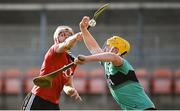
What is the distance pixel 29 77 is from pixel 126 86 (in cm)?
909

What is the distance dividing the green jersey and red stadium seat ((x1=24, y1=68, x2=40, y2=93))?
28.5ft

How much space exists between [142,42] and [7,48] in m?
3.77

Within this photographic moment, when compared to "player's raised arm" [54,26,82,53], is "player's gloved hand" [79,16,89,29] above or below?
above

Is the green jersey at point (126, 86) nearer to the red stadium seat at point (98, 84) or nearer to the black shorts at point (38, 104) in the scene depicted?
the black shorts at point (38, 104)

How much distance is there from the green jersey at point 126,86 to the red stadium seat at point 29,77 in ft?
28.5

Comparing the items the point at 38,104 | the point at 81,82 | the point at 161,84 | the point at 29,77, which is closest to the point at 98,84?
the point at 81,82

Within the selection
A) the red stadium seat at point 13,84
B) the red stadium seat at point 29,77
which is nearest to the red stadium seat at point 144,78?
the red stadium seat at point 29,77

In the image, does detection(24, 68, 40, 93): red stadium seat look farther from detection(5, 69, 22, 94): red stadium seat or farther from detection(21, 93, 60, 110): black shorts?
detection(21, 93, 60, 110): black shorts

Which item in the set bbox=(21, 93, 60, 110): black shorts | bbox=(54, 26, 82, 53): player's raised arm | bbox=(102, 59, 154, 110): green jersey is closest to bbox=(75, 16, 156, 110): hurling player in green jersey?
bbox=(102, 59, 154, 110): green jersey

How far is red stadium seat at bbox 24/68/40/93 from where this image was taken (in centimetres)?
1441

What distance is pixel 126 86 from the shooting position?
5.72 meters

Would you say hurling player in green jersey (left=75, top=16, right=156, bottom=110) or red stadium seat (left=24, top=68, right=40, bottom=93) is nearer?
hurling player in green jersey (left=75, top=16, right=156, bottom=110)

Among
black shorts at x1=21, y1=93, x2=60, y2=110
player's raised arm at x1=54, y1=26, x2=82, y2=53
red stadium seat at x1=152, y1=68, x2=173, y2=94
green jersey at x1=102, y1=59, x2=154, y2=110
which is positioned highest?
player's raised arm at x1=54, y1=26, x2=82, y2=53

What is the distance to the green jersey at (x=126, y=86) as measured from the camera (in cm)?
568
